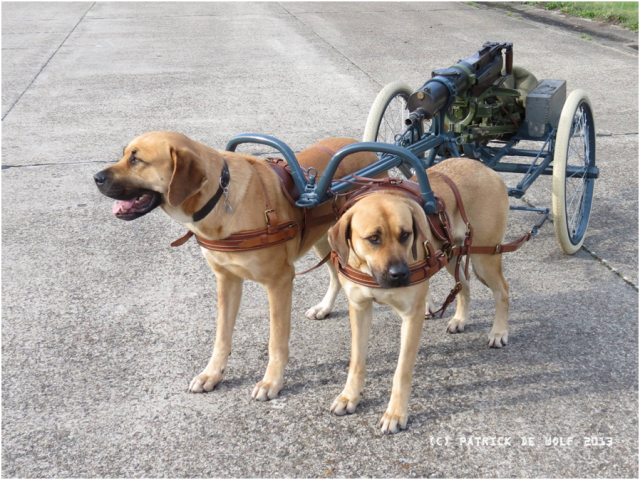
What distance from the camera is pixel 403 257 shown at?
2.98 metres

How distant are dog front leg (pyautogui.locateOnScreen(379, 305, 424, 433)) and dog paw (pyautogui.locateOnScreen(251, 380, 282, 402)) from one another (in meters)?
0.63

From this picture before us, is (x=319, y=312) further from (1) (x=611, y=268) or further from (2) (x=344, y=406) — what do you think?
(1) (x=611, y=268)

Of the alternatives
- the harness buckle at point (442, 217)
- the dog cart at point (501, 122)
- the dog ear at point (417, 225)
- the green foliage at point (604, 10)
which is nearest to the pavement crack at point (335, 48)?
the dog cart at point (501, 122)

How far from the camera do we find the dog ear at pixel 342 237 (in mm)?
3082

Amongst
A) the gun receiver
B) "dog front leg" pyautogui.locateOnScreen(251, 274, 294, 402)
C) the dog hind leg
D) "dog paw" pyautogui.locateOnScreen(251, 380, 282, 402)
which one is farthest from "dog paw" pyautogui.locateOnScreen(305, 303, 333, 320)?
the gun receiver

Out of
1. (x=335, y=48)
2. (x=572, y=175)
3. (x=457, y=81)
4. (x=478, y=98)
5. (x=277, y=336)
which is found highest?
(x=457, y=81)

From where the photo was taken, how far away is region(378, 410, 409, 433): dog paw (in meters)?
3.37

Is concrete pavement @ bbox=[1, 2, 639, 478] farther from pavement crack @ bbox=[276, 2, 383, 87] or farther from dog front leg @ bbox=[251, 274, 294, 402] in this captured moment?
pavement crack @ bbox=[276, 2, 383, 87]

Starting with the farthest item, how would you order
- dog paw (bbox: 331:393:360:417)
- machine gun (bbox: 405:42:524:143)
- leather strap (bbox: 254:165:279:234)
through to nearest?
machine gun (bbox: 405:42:524:143) → dog paw (bbox: 331:393:360:417) → leather strap (bbox: 254:165:279:234)

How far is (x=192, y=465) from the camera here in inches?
128

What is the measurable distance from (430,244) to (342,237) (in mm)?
478

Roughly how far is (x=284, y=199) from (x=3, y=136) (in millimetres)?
6200

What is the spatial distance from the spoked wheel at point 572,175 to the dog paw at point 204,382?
269 cm

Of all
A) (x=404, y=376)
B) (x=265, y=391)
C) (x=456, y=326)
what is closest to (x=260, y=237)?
(x=265, y=391)
